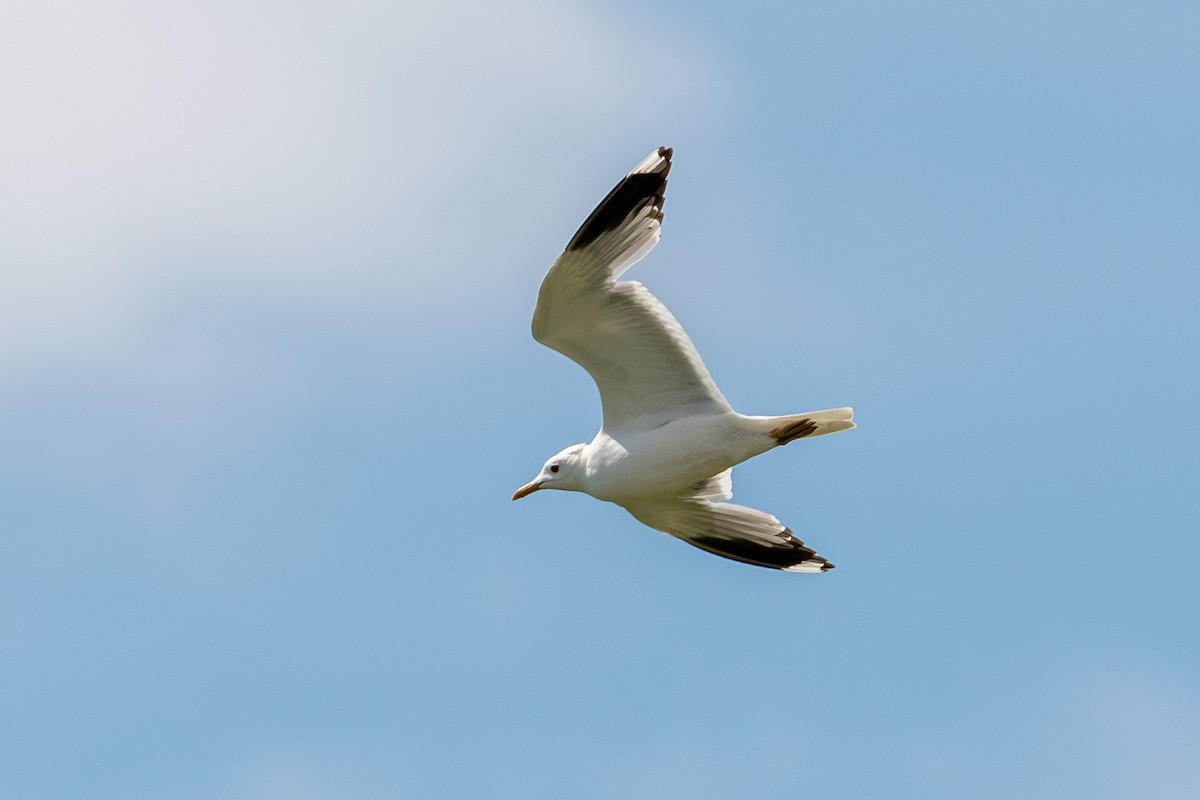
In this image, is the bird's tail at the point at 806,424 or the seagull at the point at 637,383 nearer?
the seagull at the point at 637,383

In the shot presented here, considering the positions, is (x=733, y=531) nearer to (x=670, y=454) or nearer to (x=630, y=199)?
(x=670, y=454)

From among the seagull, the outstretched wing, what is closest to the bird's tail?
the seagull

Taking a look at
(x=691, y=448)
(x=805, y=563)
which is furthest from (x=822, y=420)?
(x=805, y=563)

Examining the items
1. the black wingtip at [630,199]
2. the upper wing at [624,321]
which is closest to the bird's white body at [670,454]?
the upper wing at [624,321]

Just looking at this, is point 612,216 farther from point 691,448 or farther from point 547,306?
point 691,448

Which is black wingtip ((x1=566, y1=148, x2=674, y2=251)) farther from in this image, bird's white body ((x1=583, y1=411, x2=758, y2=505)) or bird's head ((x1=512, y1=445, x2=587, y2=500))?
bird's head ((x1=512, y1=445, x2=587, y2=500))

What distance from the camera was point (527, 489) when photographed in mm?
17281

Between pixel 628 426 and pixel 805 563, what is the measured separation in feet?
8.03

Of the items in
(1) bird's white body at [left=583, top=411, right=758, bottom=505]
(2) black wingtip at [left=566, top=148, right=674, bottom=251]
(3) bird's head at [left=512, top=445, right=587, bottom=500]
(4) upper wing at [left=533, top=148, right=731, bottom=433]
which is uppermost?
(2) black wingtip at [left=566, top=148, right=674, bottom=251]

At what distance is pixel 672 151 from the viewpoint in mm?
15461

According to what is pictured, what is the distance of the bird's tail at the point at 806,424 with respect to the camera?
619 inches

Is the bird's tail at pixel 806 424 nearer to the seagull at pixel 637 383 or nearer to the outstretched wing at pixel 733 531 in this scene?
the seagull at pixel 637 383

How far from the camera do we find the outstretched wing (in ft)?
Answer: 56.8

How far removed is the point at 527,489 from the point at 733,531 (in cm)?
188
